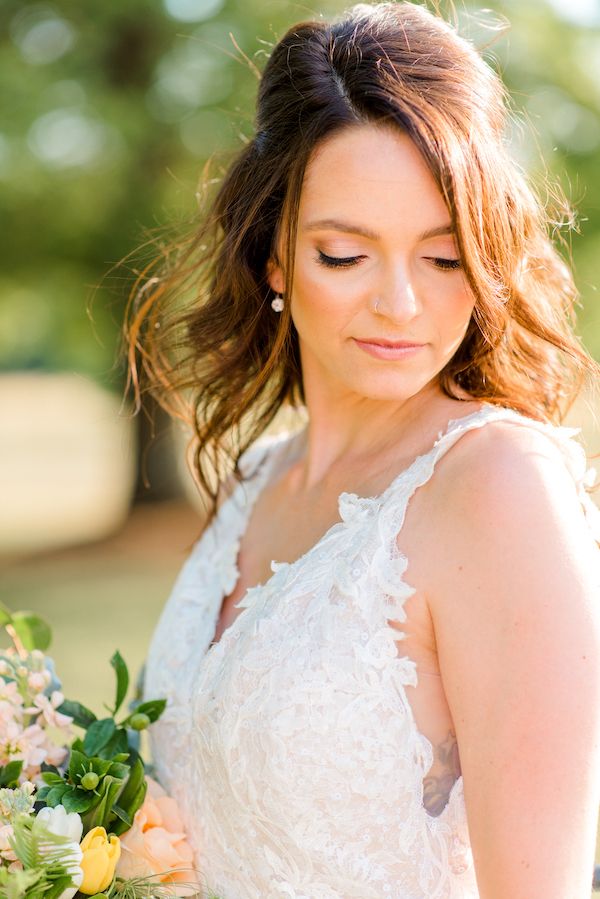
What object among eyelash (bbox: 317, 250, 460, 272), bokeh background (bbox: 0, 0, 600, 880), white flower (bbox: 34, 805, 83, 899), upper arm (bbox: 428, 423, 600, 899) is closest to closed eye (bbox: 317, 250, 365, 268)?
eyelash (bbox: 317, 250, 460, 272)

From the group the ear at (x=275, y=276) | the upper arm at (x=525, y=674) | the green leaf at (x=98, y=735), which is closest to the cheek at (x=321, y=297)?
the ear at (x=275, y=276)

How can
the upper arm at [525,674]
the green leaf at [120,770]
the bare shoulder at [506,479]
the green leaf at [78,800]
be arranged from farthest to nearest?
the green leaf at [120,770] < the green leaf at [78,800] < the bare shoulder at [506,479] < the upper arm at [525,674]

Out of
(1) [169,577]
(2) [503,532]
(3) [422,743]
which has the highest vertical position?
(2) [503,532]

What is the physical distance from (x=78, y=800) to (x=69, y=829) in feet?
0.32

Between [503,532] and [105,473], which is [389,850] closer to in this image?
[503,532]

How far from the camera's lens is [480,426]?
1973mm

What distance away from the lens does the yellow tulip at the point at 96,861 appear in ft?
6.04

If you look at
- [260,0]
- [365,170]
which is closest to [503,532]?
[365,170]

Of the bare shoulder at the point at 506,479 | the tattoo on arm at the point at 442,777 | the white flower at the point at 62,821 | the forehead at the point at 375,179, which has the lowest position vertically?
the tattoo on arm at the point at 442,777

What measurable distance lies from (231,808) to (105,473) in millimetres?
18650

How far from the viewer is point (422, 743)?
1.88 metres

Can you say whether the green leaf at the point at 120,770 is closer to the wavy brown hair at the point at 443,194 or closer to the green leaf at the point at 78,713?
the green leaf at the point at 78,713

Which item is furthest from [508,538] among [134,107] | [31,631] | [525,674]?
[134,107]

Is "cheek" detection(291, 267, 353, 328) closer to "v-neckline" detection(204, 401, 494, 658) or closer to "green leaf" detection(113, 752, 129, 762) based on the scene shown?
"v-neckline" detection(204, 401, 494, 658)
